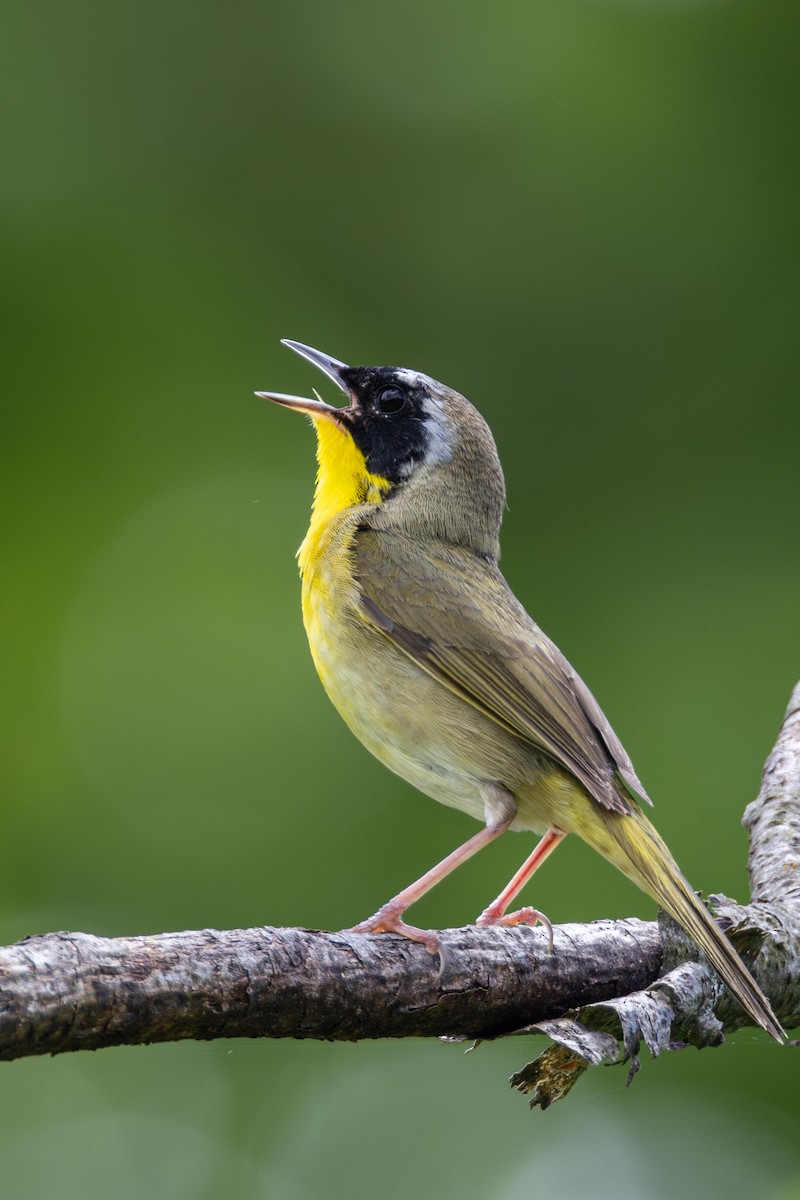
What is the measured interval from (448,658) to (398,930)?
3.97 ft

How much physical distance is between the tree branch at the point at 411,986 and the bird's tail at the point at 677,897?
6cm

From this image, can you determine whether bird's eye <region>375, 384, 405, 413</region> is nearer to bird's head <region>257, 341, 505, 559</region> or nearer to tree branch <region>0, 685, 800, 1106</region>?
bird's head <region>257, 341, 505, 559</region>

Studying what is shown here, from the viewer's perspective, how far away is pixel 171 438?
5730 millimetres

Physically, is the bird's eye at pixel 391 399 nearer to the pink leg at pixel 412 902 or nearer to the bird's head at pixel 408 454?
the bird's head at pixel 408 454

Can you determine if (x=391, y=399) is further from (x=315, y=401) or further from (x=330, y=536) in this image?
(x=330, y=536)

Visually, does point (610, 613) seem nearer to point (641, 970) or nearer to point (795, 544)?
point (795, 544)

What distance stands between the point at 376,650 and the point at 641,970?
1.37 meters

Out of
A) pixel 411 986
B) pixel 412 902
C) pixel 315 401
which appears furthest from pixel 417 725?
pixel 315 401

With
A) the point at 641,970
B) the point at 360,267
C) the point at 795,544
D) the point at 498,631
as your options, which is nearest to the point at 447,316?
the point at 360,267

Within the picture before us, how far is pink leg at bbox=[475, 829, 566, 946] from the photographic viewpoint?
4.30m

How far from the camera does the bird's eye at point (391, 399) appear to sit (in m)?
5.14

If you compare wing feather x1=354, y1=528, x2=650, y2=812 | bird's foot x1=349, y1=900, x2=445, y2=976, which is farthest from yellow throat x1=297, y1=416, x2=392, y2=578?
bird's foot x1=349, y1=900, x2=445, y2=976

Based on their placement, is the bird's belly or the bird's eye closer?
the bird's belly

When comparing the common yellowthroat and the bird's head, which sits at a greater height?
the bird's head
